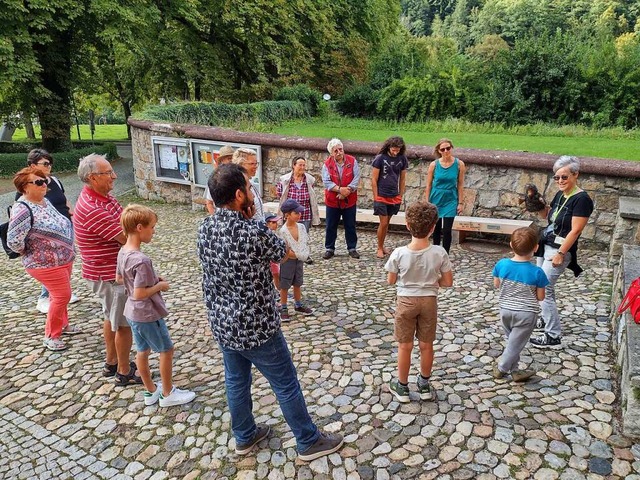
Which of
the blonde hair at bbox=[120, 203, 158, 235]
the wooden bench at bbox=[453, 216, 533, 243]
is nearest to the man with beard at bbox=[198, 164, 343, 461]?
the blonde hair at bbox=[120, 203, 158, 235]

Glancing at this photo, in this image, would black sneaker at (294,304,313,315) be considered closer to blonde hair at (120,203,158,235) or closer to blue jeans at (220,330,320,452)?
blue jeans at (220,330,320,452)

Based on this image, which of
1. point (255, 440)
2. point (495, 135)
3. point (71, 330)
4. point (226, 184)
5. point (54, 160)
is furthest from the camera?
point (54, 160)

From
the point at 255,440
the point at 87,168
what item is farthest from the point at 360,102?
the point at 255,440

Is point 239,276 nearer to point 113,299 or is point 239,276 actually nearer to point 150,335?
point 150,335

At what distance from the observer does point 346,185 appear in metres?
7.10

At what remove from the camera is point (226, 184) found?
2.74 meters

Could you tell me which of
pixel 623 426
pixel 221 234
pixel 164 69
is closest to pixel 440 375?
pixel 623 426

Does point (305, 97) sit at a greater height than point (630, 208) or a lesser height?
greater

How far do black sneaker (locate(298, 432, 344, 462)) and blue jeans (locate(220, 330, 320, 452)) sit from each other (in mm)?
29

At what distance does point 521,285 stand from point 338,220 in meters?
3.93

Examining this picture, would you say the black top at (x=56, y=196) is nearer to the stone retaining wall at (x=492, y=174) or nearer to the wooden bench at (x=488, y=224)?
the stone retaining wall at (x=492, y=174)

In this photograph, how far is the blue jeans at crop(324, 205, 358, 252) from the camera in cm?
735

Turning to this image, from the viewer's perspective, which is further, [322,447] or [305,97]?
[305,97]

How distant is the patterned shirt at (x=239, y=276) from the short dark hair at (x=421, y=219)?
1016 millimetres
